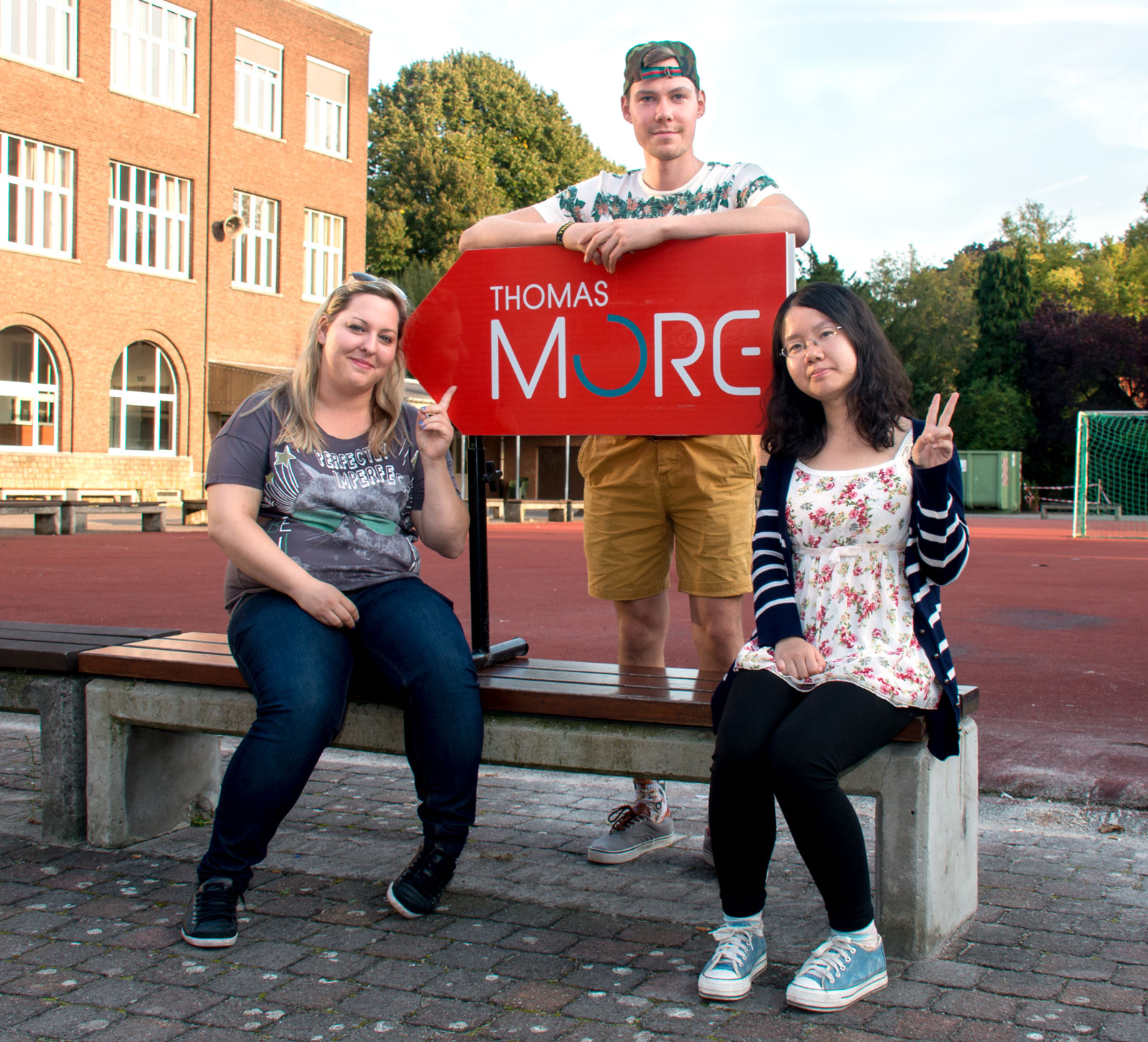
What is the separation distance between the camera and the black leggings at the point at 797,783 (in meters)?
2.65

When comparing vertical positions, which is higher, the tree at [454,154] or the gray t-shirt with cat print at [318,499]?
the tree at [454,154]

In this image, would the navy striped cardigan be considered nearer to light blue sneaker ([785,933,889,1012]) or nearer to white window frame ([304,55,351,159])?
light blue sneaker ([785,933,889,1012])

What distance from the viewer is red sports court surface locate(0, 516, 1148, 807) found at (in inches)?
189

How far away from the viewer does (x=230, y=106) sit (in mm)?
28594

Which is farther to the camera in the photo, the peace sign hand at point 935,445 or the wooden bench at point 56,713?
the wooden bench at point 56,713

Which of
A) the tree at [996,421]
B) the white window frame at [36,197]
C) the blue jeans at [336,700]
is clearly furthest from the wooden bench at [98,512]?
the tree at [996,421]

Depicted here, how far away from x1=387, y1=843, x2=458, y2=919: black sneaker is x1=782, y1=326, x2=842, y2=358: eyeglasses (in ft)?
5.22

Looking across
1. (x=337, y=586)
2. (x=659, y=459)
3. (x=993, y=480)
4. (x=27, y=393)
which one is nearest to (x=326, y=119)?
(x=27, y=393)

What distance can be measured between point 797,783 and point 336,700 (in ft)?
3.99

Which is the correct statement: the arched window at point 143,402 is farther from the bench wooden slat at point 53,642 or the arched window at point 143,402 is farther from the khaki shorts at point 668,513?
the khaki shorts at point 668,513

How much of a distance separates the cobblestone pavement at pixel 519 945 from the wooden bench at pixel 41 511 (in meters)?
15.7

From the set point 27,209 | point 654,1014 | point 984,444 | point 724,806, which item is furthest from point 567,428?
point 984,444

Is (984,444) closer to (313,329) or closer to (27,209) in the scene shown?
(27,209)

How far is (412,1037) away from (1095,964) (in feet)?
5.22
